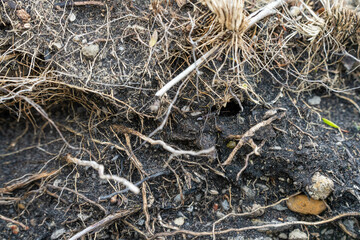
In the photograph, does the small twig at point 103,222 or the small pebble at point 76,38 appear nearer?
the small twig at point 103,222

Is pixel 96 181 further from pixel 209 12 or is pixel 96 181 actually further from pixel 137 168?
pixel 209 12

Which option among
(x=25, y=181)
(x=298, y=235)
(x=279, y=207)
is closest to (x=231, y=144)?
(x=279, y=207)

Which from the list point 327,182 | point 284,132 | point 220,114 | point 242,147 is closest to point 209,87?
point 220,114

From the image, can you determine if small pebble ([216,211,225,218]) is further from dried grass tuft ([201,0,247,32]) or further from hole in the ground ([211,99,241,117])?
dried grass tuft ([201,0,247,32])

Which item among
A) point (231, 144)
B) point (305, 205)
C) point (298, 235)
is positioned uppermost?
point (231, 144)

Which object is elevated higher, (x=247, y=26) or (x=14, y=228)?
(x=247, y=26)

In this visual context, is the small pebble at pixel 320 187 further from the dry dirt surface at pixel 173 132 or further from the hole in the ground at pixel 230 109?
the hole in the ground at pixel 230 109

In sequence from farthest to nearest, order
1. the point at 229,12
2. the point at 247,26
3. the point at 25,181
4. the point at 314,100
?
the point at 314,100 < the point at 25,181 < the point at 247,26 < the point at 229,12

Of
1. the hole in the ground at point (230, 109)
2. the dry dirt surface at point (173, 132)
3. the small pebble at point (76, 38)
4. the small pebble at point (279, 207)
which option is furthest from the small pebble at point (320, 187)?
the small pebble at point (76, 38)

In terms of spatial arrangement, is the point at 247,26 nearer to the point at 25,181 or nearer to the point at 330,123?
the point at 330,123
